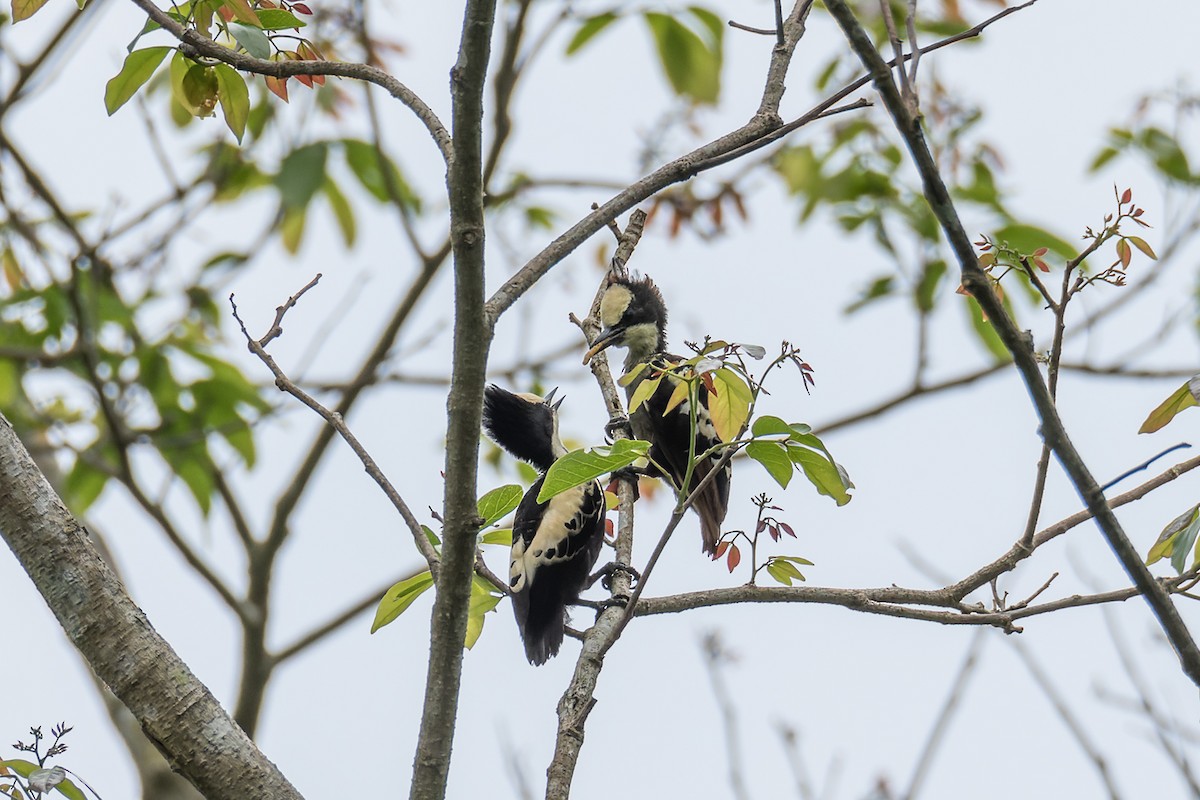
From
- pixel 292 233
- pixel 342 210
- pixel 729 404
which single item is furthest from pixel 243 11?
pixel 292 233

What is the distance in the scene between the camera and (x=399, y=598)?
2467 mm

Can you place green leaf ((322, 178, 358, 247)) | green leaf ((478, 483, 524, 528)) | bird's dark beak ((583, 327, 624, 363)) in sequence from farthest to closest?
green leaf ((322, 178, 358, 247)) < bird's dark beak ((583, 327, 624, 363)) < green leaf ((478, 483, 524, 528))

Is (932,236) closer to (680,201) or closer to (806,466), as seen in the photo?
(680,201)

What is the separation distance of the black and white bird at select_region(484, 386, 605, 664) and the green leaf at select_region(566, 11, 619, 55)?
4.81 ft

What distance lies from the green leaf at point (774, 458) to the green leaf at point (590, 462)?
215mm

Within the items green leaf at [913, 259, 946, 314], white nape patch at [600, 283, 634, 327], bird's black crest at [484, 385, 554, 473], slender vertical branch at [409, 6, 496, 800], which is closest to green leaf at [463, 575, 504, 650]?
slender vertical branch at [409, 6, 496, 800]

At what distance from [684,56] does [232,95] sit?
8.10 ft

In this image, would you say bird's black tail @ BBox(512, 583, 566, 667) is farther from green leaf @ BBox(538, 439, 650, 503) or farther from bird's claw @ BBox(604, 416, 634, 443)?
green leaf @ BBox(538, 439, 650, 503)

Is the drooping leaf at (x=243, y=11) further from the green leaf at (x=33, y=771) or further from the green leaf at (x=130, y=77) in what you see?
the green leaf at (x=33, y=771)

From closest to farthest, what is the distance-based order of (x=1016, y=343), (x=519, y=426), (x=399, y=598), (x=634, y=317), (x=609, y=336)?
(x=1016, y=343) < (x=399, y=598) < (x=519, y=426) < (x=609, y=336) < (x=634, y=317)

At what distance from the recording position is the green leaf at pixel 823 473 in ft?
7.10

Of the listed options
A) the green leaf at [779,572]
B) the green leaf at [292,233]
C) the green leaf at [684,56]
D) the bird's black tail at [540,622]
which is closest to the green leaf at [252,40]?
the green leaf at [779,572]

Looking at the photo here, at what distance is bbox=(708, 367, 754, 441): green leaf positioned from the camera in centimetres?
213

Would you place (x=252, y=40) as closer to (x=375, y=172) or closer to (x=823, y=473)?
(x=823, y=473)
